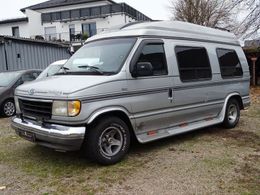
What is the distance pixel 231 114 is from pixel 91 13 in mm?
40087

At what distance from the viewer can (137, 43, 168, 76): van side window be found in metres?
5.94

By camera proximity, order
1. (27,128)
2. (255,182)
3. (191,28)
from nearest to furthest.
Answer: (255,182)
(27,128)
(191,28)

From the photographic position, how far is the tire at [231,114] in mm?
7965

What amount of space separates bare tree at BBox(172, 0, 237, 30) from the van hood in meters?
29.2

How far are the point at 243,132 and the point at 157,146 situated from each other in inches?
93.5

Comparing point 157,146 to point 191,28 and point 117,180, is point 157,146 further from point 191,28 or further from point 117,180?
point 191,28

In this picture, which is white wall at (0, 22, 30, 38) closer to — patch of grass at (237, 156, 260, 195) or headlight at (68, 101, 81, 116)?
headlight at (68, 101, 81, 116)

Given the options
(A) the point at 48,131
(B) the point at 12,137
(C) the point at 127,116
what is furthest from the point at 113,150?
(B) the point at 12,137

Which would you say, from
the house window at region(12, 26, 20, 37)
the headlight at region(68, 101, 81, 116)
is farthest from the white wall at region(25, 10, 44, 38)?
the headlight at region(68, 101, 81, 116)

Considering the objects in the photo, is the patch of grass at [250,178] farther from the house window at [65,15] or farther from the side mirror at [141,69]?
the house window at [65,15]

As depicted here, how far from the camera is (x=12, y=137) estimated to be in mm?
7535

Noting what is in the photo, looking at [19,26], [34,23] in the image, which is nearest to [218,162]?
[34,23]

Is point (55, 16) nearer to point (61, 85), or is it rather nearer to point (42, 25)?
point (42, 25)

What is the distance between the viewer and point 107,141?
5371mm
